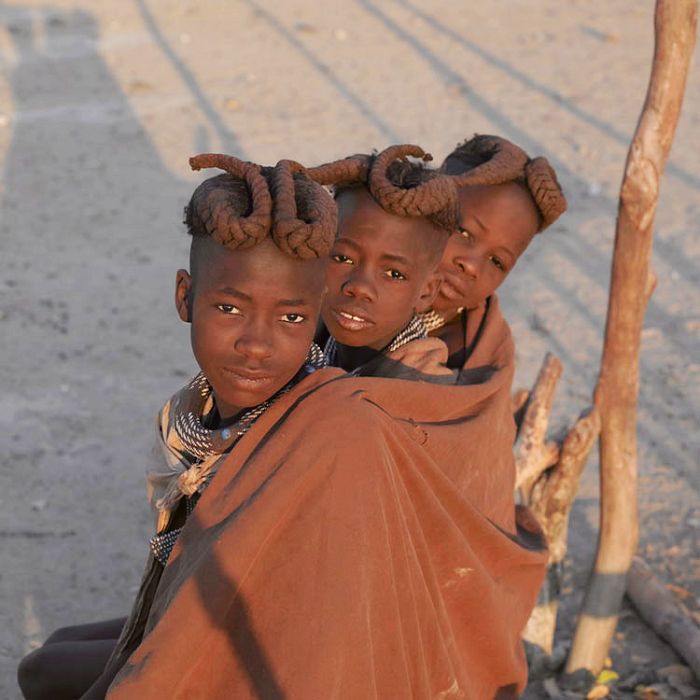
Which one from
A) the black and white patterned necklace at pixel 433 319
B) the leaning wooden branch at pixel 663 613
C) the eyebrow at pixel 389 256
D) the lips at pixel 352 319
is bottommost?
the leaning wooden branch at pixel 663 613

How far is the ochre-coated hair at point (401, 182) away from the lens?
2.64 metres

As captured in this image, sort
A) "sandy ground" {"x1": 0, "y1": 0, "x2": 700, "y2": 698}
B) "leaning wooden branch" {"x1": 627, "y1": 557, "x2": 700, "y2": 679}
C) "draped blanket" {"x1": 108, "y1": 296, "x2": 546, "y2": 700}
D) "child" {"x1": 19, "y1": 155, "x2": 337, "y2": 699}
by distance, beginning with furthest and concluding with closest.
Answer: "sandy ground" {"x1": 0, "y1": 0, "x2": 700, "y2": 698} < "leaning wooden branch" {"x1": 627, "y1": 557, "x2": 700, "y2": 679} < "child" {"x1": 19, "y1": 155, "x2": 337, "y2": 699} < "draped blanket" {"x1": 108, "y1": 296, "x2": 546, "y2": 700}

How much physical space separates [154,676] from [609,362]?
7.08ft

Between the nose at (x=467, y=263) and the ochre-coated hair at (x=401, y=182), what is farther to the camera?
the nose at (x=467, y=263)

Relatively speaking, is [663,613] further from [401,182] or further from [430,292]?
[401,182]

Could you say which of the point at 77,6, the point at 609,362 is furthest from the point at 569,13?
the point at 609,362

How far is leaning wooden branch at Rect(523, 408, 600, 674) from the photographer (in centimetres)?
382

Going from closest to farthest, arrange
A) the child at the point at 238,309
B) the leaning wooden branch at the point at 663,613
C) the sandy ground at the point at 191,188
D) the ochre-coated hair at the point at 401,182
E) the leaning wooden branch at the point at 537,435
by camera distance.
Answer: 1. the child at the point at 238,309
2. the ochre-coated hair at the point at 401,182
3. the leaning wooden branch at the point at 537,435
4. the leaning wooden branch at the point at 663,613
5. the sandy ground at the point at 191,188

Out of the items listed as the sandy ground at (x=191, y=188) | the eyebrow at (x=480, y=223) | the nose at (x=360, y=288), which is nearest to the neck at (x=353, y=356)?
the nose at (x=360, y=288)

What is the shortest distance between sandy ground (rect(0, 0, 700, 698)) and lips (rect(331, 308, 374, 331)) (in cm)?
182

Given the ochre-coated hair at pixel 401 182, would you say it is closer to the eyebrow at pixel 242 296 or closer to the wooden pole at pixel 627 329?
the eyebrow at pixel 242 296

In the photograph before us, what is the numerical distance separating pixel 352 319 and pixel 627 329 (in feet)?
4.38

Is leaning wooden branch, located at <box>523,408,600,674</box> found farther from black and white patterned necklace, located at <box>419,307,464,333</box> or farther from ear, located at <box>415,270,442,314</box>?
ear, located at <box>415,270,442,314</box>

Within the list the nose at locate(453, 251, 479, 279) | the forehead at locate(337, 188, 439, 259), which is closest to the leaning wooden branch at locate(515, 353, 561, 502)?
the nose at locate(453, 251, 479, 279)
